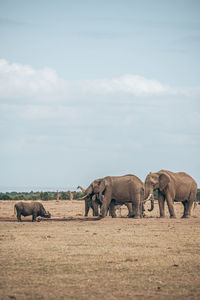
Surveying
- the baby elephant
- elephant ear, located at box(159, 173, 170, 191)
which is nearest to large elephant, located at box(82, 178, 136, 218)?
elephant ear, located at box(159, 173, 170, 191)

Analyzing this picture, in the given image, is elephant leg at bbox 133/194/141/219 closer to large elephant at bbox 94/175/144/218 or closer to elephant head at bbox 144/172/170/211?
large elephant at bbox 94/175/144/218

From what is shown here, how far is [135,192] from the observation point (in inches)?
1378

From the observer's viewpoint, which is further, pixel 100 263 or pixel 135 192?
pixel 135 192

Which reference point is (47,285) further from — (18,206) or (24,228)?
(18,206)

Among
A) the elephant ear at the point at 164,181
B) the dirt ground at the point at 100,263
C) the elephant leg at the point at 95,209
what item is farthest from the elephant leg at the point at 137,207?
the dirt ground at the point at 100,263

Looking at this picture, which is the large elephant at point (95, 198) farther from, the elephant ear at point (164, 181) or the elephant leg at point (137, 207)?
the elephant ear at point (164, 181)

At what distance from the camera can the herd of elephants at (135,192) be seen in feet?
115

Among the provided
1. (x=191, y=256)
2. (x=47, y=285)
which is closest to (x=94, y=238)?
(x=191, y=256)

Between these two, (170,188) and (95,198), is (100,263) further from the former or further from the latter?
(95,198)

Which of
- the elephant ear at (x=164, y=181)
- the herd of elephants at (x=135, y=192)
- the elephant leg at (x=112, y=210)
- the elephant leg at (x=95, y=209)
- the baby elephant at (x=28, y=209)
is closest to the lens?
the baby elephant at (x=28, y=209)

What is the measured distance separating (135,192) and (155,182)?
1.84 metres

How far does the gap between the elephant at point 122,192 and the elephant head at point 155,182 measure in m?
0.84

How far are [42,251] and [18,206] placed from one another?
15.3 meters

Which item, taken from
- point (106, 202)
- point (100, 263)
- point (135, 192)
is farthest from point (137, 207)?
point (100, 263)
